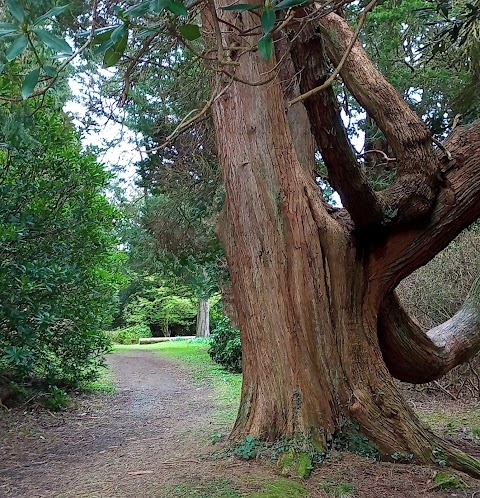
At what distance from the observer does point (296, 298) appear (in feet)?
15.1

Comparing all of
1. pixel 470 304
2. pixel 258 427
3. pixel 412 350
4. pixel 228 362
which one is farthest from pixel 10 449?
pixel 228 362

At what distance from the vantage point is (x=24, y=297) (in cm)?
649

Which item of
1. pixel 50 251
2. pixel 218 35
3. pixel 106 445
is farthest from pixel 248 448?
pixel 50 251

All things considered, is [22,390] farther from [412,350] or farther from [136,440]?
[412,350]

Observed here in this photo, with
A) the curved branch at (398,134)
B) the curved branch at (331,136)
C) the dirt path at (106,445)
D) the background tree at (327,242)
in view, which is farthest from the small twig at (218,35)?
the dirt path at (106,445)

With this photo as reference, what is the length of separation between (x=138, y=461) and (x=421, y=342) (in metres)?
2.95

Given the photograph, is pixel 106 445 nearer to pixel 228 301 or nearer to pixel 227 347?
pixel 227 347

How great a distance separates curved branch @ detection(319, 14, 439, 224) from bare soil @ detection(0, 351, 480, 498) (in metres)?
2.15

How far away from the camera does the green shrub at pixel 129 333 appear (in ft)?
99.4

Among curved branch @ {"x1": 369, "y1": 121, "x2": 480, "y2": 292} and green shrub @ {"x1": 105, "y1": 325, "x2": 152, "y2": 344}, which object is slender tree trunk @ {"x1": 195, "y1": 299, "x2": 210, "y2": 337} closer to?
green shrub @ {"x1": 105, "y1": 325, "x2": 152, "y2": 344}

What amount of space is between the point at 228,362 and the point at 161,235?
431cm

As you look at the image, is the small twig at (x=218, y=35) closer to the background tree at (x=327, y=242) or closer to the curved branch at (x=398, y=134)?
the background tree at (x=327, y=242)

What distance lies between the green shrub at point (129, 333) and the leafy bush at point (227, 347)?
1505cm

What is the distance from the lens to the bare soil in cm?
403
